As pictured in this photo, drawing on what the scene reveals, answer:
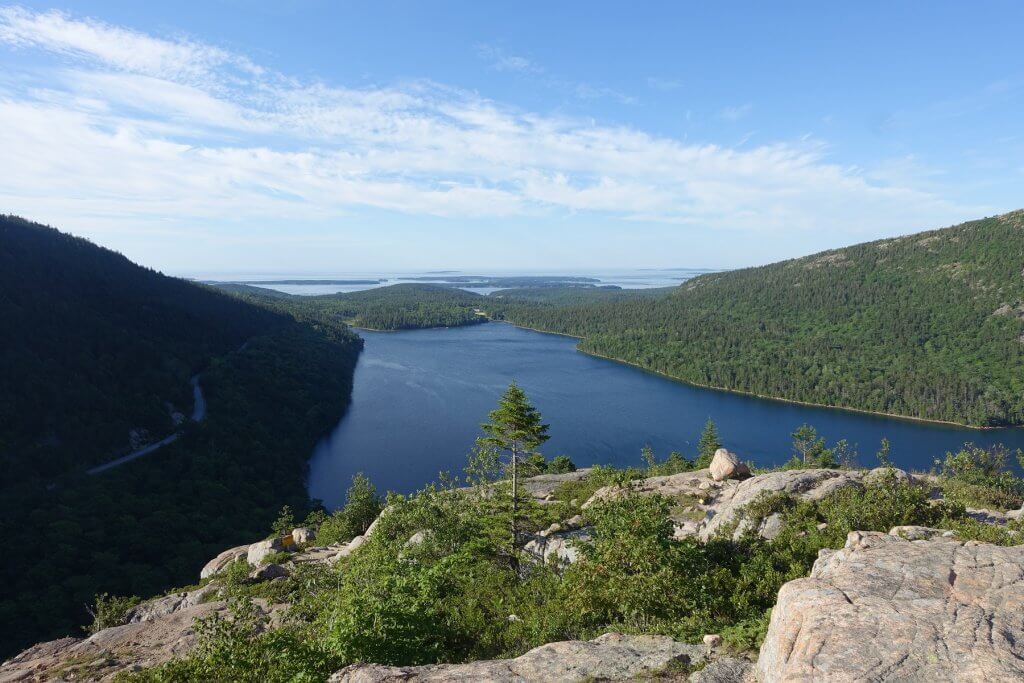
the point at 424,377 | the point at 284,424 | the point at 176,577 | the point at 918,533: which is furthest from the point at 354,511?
the point at 424,377

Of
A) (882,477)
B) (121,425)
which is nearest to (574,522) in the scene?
(882,477)

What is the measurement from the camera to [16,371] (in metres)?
72.3

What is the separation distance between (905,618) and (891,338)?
174 metres

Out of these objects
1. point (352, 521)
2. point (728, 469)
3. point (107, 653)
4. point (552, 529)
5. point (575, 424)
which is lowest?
point (575, 424)

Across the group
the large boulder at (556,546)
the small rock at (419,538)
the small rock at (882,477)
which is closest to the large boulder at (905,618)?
the small rock at (882,477)

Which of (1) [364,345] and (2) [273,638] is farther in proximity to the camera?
(1) [364,345]

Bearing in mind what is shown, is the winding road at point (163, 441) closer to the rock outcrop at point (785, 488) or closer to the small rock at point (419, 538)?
the small rock at point (419, 538)

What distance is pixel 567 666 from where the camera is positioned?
9.35m

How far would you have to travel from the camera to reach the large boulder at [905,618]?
6863 millimetres

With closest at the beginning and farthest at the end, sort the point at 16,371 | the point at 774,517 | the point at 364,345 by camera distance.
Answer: the point at 774,517 → the point at 16,371 → the point at 364,345

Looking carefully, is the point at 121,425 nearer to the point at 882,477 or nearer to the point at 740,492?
the point at 740,492

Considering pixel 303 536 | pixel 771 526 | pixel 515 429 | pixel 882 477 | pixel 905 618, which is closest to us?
pixel 905 618

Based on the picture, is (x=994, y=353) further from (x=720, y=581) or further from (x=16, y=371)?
(x=16, y=371)

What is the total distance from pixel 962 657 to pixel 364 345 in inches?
7707
